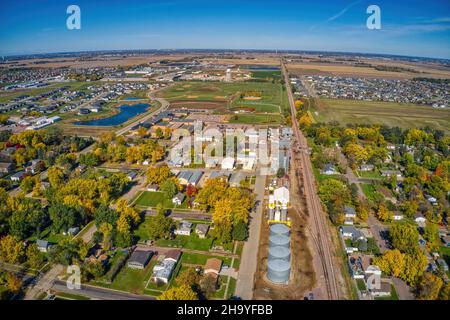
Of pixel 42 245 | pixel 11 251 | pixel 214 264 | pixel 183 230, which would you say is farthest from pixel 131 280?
pixel 11 251

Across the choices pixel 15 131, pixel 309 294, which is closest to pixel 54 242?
pixel 309 294

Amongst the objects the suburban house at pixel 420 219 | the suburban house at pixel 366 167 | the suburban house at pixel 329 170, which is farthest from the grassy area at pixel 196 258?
the suburban house at pixel 366 167

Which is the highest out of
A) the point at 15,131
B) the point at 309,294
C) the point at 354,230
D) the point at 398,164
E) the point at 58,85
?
the point at 58,85

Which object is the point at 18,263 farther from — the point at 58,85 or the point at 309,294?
the point at 58,85

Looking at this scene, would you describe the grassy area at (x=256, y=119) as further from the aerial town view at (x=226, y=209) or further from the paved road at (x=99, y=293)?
the paved road at (x=99, y=293)

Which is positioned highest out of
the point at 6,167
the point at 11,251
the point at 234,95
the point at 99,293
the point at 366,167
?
the point at 234,95

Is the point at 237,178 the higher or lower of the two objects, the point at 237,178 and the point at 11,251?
the higher

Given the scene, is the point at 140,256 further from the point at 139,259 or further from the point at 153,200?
the point at 153,200
